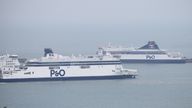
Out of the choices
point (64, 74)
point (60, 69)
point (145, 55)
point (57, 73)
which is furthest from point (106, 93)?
point (145, 55)

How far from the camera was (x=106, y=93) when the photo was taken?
816 inches

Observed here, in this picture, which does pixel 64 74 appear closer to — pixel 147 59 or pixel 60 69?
pixel 60 69

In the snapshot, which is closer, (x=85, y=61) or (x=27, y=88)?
(x=27, y=88)

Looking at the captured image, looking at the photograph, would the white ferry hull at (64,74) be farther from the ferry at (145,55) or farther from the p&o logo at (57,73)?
the ferry at (145,55)

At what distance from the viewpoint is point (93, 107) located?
18.4m

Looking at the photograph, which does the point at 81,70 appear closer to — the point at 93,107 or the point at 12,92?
the point at 12,92

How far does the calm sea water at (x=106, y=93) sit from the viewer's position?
18859 mm

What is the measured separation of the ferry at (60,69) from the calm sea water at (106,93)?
42 cm

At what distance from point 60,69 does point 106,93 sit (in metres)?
3.54

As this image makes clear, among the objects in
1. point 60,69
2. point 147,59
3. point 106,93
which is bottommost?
point 106,93

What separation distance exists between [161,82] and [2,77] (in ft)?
13.1

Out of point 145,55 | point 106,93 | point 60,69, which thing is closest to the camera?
point 106,93

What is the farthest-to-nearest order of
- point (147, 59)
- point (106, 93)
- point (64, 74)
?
point (147, 59) → point (64, 74) → point (106, 93)

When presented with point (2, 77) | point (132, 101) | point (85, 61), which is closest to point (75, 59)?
point (85, 61)
